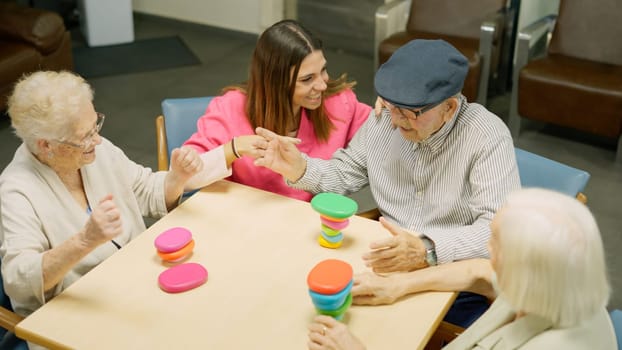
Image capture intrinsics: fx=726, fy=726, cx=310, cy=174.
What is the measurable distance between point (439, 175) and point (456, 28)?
2789 millimetres

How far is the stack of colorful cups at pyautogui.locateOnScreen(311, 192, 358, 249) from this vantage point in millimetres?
2119

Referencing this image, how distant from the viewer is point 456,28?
491 cm

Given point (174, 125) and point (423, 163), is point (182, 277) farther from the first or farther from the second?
point (174, 125)

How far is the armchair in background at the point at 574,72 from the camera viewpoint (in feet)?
13.8

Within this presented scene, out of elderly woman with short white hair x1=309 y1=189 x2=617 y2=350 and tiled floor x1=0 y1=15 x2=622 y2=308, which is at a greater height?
elderly woman with short white hair x1=309 y1=189 x2=617 y2=350

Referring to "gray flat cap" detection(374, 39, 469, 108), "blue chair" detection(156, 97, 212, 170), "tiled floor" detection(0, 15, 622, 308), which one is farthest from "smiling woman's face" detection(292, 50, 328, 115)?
"tiled floor" detection(0, 15, 622, 308)

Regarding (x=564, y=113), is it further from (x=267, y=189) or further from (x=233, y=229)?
(x=233, y=229)

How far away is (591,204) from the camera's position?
3861 mm

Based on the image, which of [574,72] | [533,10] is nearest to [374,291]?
[574,72]

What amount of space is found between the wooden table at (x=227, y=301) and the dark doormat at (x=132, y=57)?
3503mm

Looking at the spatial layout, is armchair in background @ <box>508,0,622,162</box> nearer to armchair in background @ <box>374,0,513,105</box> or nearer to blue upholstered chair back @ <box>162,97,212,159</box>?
armchair in background @ <box>374,0,513,105</box>

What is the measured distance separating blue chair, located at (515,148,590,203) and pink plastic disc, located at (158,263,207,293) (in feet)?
→ 3.85

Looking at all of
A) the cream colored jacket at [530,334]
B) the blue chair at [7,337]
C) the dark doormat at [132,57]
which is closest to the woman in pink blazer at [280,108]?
the blue chair at [7,337]

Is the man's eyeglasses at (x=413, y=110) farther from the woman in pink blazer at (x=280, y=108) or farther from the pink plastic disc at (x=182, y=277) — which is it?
the pink plastic disc at (x=182, y=277)
